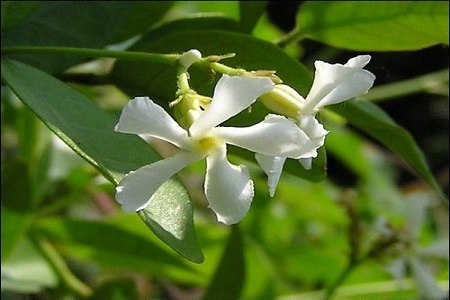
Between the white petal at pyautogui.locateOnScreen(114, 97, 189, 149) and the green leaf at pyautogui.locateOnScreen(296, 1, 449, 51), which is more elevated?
the white petal at pyautogui.locateOnScreen(114, 97, 189, 149)

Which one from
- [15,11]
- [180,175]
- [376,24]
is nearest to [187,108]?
[15,11]

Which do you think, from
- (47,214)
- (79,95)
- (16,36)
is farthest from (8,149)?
(79,95)

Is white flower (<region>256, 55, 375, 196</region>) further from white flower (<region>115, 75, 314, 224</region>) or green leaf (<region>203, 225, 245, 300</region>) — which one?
green leaf (<region>203, 225, 245, 300</region>)

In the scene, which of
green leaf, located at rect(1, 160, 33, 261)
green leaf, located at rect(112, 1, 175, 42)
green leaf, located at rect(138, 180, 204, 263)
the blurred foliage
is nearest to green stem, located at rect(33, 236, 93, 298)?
the blurred foliage

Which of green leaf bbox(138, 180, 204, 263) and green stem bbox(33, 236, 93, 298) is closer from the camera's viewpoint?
green leaf bbox(138, 180, 204, 263)

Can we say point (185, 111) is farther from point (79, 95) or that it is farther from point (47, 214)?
point (47, 214)

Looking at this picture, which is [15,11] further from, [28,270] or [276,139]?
[28,270]

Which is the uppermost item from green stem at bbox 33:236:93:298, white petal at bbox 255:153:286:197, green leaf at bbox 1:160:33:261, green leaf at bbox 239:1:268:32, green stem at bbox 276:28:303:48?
white petal at bbox 255:153:286:197
